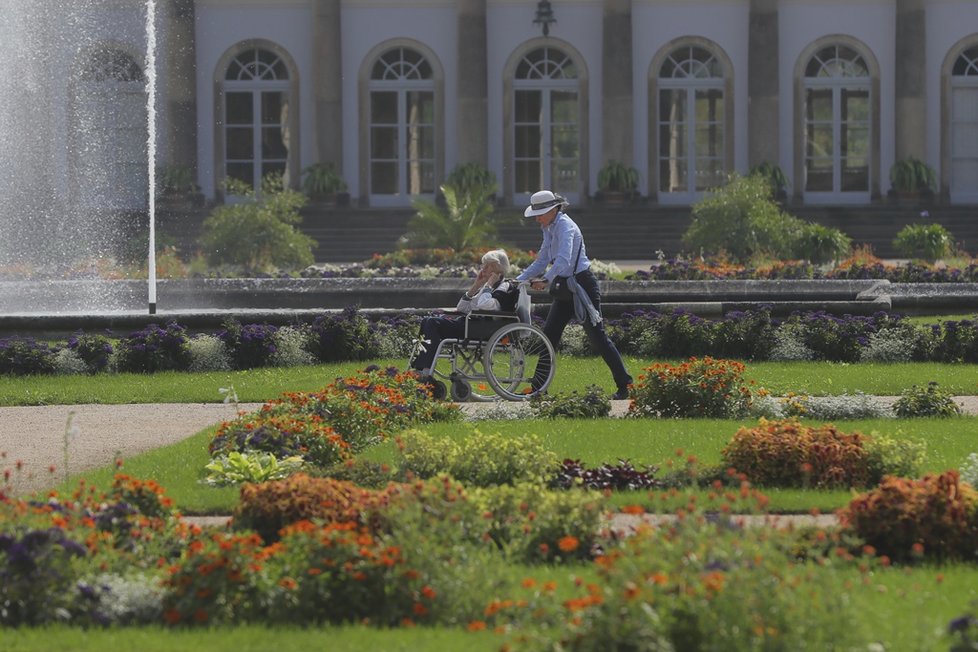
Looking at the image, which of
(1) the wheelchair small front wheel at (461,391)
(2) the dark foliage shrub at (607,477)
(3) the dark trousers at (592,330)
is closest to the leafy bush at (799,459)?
(2) the dark foliage shrub at (607,477)

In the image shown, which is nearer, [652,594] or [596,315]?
[652,594]

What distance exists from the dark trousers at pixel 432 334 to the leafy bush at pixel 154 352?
309 cm

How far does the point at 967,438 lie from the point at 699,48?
26.6 meters

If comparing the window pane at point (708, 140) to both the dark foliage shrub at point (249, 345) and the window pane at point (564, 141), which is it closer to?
the window pane at point (564, 141)

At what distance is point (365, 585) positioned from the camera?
19.9 feet

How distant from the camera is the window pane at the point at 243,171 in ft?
119

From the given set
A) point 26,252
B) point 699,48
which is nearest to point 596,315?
point 26,252

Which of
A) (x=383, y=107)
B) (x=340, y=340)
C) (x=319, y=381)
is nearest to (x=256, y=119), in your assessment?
(x=383, y=107)

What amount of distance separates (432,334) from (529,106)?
942 inches

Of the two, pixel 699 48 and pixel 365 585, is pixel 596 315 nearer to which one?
pixel 365 585

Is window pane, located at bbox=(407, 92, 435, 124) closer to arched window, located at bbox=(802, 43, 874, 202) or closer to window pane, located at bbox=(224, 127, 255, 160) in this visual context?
window pane, located at bbox=(224, 127, 255, 160)

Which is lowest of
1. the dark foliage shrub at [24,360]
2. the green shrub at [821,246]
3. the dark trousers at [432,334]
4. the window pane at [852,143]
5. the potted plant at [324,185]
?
the dark foliage shrub at [24,360]

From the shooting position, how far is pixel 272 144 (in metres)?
36.5

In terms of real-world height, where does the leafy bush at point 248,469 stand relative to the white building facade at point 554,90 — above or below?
below
